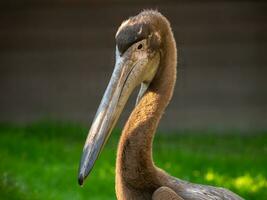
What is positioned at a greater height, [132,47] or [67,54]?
[132,47]

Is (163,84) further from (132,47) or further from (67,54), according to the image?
(67,54)

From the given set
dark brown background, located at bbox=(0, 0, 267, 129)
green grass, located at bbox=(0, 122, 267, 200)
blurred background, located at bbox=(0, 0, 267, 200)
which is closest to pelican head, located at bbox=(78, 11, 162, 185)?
green grass, located at bbox=(0, 122, 267, 200)

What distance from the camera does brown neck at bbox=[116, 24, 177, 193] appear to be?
14.4ft

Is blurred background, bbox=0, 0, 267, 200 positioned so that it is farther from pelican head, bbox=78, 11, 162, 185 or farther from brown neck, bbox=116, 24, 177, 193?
pelican head, bbox=78, 11, 162, 185

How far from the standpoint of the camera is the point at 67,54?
12281 mm

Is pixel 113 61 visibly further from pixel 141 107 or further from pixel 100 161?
pixel 141 107

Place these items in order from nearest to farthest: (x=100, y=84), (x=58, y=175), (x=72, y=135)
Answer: (x=58, y=175)
(x=72, y=135)
(x=100, y=84)

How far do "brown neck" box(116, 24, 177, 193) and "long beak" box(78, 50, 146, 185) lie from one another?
174mm

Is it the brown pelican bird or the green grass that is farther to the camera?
the green grass

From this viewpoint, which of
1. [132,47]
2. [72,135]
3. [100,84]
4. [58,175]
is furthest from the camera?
[100,84]

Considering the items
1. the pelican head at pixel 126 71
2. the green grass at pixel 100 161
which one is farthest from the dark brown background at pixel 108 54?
the pelican head at pixel 126 71

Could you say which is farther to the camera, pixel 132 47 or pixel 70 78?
pixel 70 78

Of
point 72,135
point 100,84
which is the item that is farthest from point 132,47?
point 100,84

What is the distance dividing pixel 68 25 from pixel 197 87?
1.92 metres
